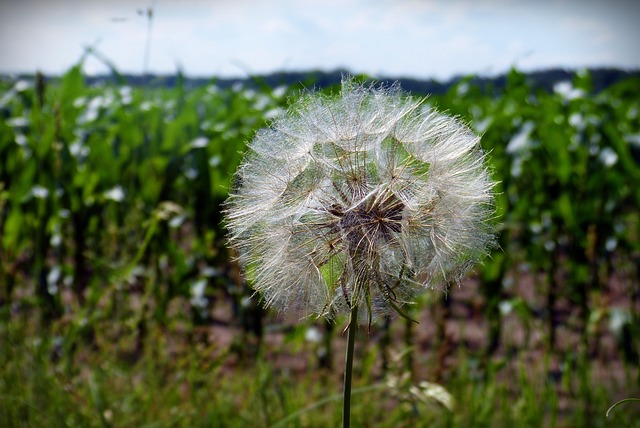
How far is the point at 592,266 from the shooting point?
171 inches

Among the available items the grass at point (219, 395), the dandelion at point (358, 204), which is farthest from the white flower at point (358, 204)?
the grass at point (219, 395)

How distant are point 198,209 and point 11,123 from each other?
82.4 inches

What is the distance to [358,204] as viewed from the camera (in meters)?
1.23

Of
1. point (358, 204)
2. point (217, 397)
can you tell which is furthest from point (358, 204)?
point (217, 397)

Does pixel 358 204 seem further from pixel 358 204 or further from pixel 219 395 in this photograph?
pixel 219 395

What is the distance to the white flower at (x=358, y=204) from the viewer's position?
123 centimetres

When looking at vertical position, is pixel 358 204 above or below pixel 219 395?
above

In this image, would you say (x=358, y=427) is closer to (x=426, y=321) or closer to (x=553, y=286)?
(x=553, y=286)

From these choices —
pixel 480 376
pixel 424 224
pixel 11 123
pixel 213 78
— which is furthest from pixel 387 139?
pixel 213 78

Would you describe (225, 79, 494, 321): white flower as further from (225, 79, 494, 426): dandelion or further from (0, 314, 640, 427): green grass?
(0, 314, 640, 427): green grass

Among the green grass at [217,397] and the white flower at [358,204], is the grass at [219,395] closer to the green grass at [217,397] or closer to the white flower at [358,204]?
the green grass at [217,397]

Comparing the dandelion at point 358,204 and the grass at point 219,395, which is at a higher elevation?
the dandelion at point 358,204

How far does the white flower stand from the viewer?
123 centimetres

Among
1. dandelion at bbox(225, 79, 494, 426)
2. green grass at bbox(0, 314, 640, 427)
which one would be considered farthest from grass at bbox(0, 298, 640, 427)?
dandelion at bbox(225, 79, 494, 426)
